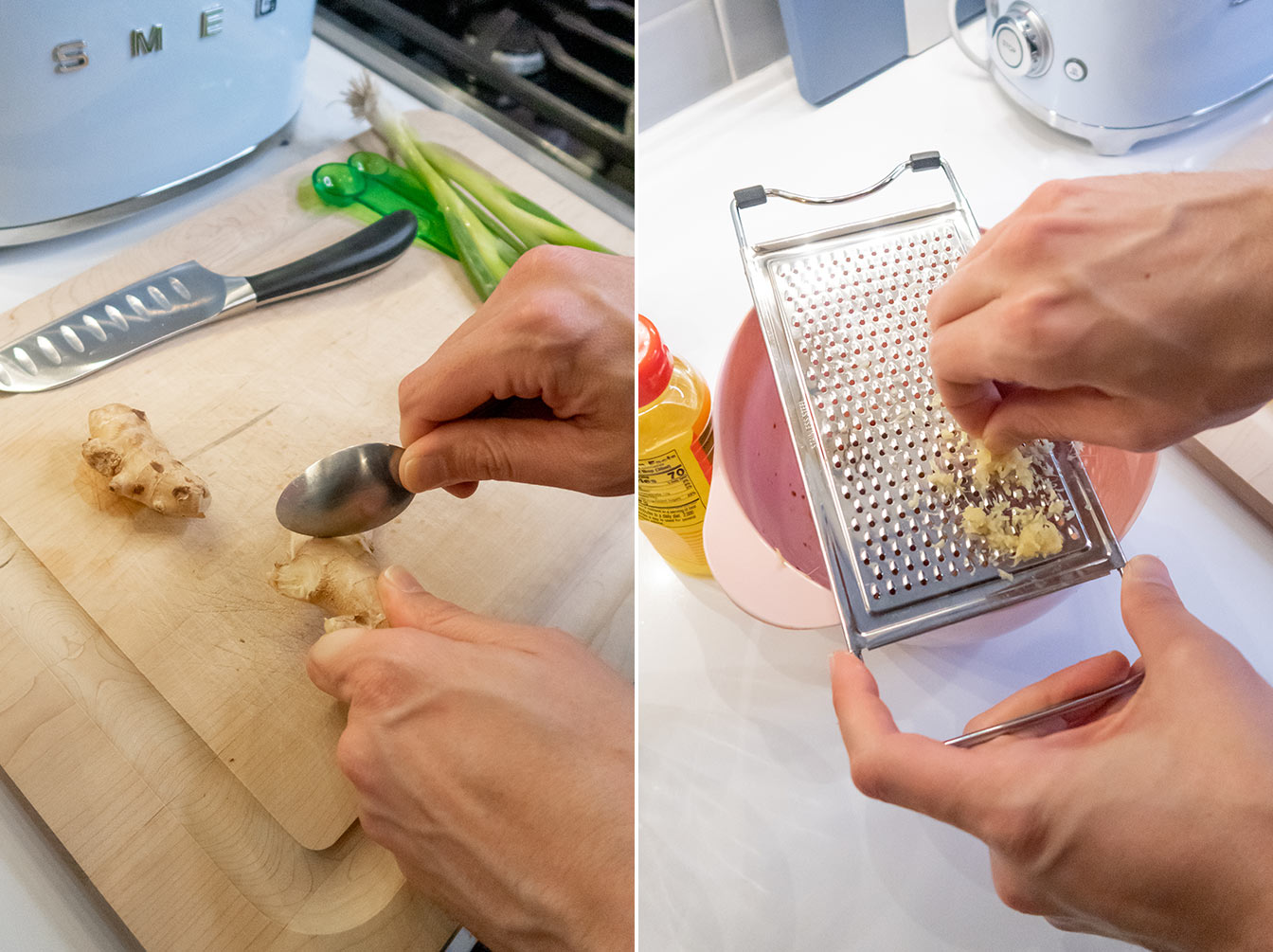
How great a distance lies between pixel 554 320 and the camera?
45 centimetres

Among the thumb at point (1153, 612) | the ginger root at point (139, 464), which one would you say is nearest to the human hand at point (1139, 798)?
the thumb at point (1153, 612)

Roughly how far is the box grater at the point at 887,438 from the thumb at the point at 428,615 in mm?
190

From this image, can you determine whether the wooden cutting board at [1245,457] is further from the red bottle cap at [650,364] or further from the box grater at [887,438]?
the red bottle cap at [650,364]

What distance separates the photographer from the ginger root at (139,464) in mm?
340

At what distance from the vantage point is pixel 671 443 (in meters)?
0.51

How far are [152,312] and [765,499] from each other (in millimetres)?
403

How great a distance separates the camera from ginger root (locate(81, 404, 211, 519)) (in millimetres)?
340

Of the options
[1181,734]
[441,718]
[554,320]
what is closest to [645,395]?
[554,320]

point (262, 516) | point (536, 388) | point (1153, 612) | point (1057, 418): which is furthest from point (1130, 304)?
point (262, 516)

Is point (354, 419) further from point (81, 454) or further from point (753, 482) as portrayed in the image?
point (753, 482)

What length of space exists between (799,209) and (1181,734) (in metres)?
0.44

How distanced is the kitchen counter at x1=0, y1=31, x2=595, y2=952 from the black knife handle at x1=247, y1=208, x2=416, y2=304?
0.10 feet

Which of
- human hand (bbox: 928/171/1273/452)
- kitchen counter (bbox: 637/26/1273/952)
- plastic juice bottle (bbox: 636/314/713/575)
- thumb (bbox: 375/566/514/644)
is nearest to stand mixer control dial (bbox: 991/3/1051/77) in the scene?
kitchen counter (bbox: 637/26/1273/952)

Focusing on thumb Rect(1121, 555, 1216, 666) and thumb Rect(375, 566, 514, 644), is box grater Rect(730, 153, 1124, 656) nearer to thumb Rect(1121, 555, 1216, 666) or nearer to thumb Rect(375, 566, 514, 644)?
thumb Rect(1121, 555, 1216, 666)
